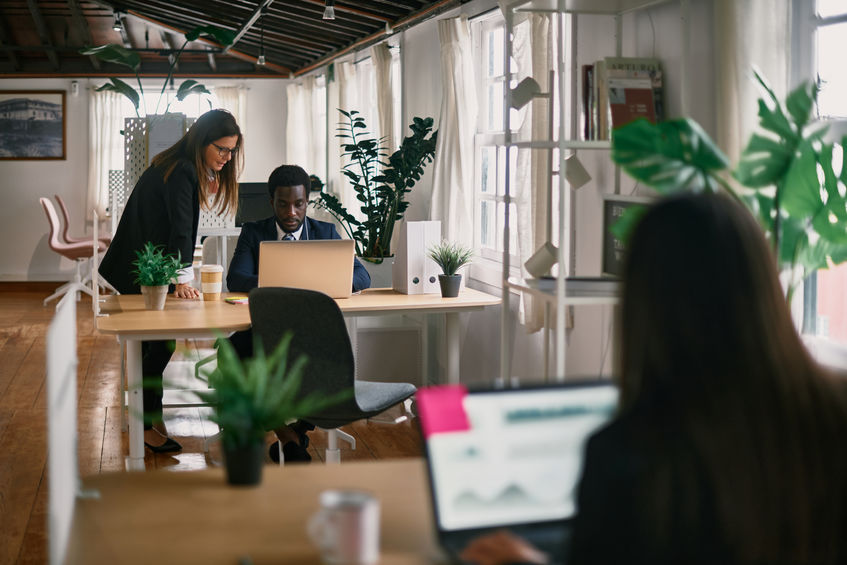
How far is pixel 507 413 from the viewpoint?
147cm

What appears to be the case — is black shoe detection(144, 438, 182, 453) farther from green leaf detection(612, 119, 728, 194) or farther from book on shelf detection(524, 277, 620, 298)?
green leaf detection(612, 119, 728, 194)

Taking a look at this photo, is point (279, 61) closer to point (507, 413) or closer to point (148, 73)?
point (148, 73)

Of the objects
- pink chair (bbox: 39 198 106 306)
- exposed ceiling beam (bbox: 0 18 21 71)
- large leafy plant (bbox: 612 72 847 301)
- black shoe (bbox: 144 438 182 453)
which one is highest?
exposed ceiling beam (bbox: 0 18 21 71)

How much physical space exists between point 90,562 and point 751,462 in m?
Result: 0.93

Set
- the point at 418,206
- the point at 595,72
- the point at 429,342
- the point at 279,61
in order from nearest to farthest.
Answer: the point at 595,72 < the point at 429,342 < the point at 418,206 < the point at 279,61

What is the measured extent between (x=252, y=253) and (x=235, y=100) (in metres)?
7.57

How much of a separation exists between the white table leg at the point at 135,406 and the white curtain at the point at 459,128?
7.00ft

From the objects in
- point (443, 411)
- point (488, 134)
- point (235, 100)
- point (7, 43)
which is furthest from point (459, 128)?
point (7, 43)

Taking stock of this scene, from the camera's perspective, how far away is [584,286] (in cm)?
291

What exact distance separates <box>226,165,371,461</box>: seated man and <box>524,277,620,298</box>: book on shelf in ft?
4.84

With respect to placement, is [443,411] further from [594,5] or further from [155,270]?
[594,5]

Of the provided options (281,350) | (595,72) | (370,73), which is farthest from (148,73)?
(281,350)

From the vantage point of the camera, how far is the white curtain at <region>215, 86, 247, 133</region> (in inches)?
449

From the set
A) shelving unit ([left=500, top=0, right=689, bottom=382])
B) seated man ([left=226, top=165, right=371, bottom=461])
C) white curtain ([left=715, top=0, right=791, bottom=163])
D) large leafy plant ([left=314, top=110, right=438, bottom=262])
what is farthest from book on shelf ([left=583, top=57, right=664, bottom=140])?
large leafy plant ([left=314, top=110, right=438, bottom=262])
